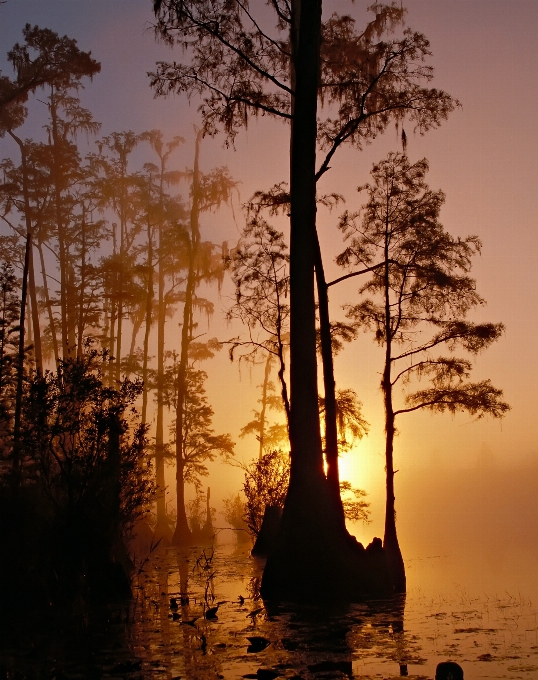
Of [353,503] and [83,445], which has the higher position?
[83,445]

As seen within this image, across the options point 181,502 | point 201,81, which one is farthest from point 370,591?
point 181,502

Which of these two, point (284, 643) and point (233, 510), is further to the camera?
point (233, 510)

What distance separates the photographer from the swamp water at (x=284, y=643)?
642 cm

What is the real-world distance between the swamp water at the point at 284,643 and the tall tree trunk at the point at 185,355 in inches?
868

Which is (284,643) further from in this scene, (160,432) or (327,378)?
(160,432)

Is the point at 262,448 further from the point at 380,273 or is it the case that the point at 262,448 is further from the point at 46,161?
the point at 380,273

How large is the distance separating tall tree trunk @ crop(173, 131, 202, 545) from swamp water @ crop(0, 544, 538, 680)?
2205cm

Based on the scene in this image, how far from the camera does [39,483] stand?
47.2ft

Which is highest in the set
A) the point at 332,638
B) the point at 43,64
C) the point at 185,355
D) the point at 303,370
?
the point at 43,64

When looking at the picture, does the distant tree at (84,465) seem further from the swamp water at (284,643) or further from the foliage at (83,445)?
the swamp water at (284,643)

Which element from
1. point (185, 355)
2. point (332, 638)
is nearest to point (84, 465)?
point (332, 638)

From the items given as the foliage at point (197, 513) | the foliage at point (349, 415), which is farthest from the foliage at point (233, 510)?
the foliage at point (349, 415)

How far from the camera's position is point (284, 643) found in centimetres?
780

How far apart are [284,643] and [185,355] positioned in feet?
97.5
